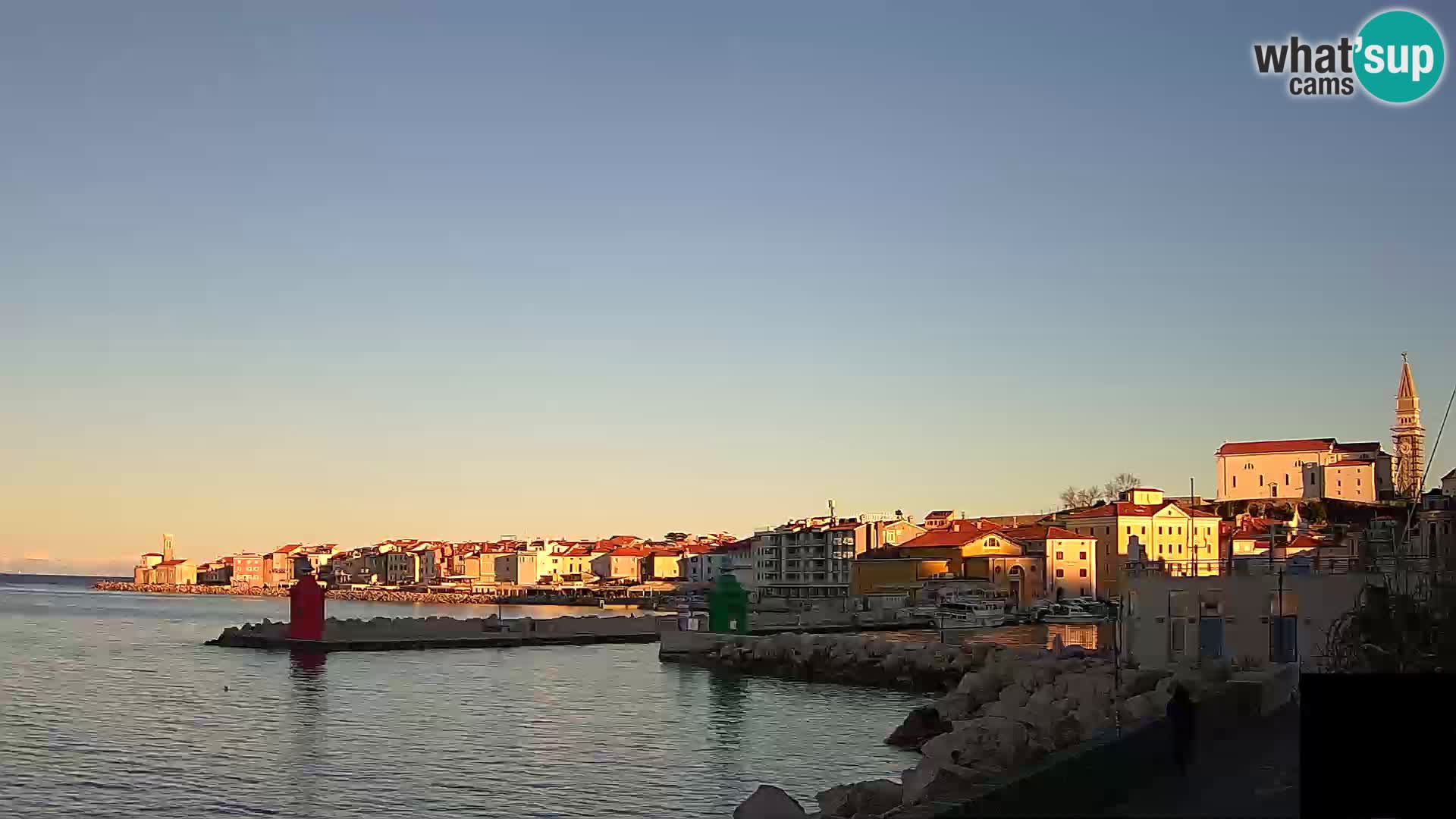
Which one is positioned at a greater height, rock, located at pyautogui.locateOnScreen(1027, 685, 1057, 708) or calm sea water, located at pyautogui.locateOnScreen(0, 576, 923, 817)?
rock, located at pyautogui.locateOnScreen(1027, 685, 1057, 708)

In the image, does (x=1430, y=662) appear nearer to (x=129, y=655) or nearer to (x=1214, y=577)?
(x=1214, y=577)

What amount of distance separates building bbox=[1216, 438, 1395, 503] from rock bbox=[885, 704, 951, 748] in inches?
3545

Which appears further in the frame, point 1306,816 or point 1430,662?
point 1430,662

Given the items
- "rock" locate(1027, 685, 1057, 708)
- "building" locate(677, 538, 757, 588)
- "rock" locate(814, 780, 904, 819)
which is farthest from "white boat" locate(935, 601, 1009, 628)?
"rock" locate(814, 780, 904, 819)

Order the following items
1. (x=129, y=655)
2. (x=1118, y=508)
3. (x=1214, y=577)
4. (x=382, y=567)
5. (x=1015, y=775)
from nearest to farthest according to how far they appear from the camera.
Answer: (x=1015, y=775), (x=1214, y=577), (x=129, y=655), (x=1118, y=508), (x=382, y=567)

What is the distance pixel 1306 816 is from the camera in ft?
24.2

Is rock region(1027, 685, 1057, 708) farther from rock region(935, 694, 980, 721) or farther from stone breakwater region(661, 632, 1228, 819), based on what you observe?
rock region(935, 694, 980, 721)

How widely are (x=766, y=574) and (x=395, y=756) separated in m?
86.2

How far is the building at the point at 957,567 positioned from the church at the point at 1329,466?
3138cm

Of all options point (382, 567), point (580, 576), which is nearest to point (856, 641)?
point (580, 576)

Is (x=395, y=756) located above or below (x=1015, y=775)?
below

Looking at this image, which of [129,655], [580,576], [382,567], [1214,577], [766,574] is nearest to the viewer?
[1214,577]

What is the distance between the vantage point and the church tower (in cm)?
10450

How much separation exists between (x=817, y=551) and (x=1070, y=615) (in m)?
34.8
